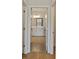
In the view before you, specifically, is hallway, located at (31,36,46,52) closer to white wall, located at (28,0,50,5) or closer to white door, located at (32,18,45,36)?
white wall, located at (28,0,50,5)

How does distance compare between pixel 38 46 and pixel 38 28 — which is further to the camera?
pixel 38 28

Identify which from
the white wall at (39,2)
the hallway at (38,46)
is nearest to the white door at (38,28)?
the hallway at (38,46)

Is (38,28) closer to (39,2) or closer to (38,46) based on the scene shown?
(38,46)

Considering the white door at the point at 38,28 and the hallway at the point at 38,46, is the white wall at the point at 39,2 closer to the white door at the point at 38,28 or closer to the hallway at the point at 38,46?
the hallway at the point at 38,46

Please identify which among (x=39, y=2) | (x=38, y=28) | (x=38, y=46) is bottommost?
(x=38, y=46)

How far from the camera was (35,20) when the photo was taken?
1295 centimetres

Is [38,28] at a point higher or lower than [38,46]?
higher

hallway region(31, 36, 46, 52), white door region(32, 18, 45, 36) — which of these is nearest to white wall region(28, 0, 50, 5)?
hallway region(31, 36, 46, 52)

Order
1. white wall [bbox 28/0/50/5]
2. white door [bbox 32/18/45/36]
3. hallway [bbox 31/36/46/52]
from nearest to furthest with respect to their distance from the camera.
A: 1. white wall [bbox 28/0/50/5]
2. hallway [bbox 31/36/46/52]
3. white door [bbox 32/18/45/36]

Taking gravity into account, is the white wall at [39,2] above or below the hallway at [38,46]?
above

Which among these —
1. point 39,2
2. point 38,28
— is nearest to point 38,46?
point 39,2
